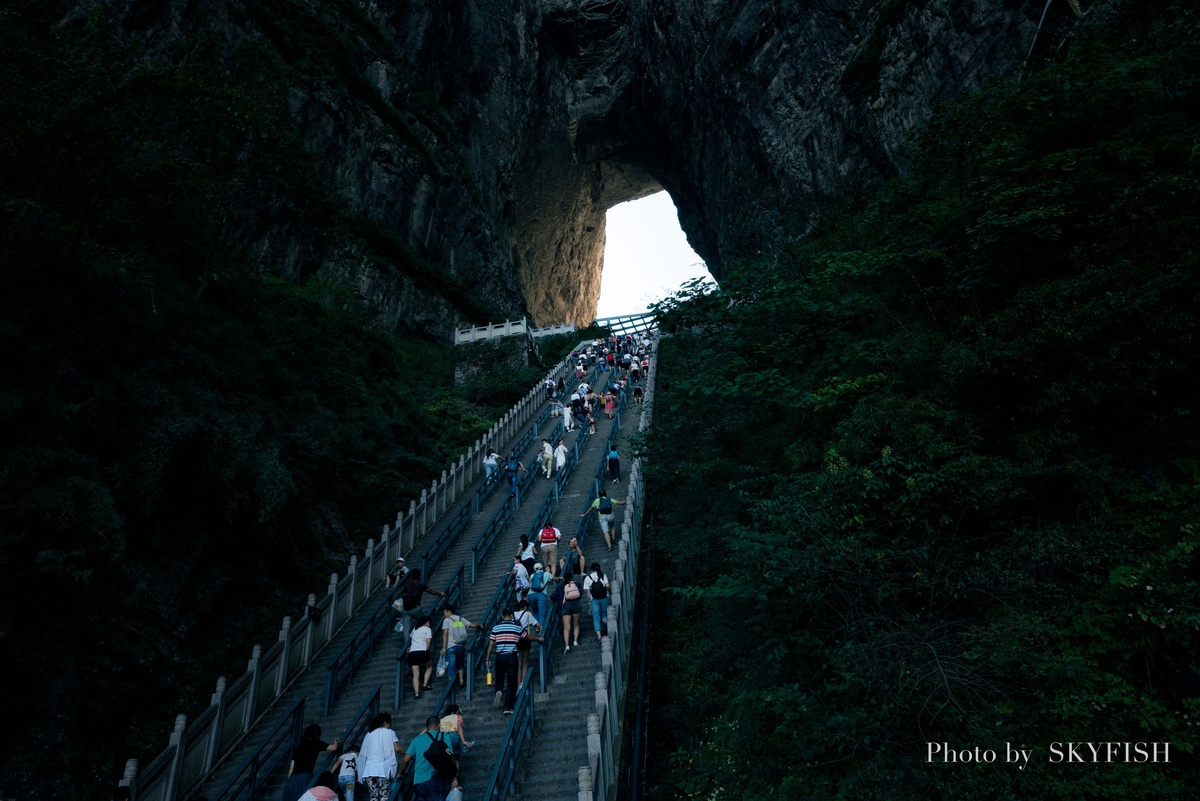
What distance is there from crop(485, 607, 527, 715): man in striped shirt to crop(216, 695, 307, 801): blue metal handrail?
2.86m

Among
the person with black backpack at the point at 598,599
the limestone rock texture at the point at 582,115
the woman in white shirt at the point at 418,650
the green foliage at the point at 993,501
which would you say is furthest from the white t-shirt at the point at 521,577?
the limestone rock texture at the point at 582,115

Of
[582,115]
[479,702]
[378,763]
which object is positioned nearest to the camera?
[378,763]

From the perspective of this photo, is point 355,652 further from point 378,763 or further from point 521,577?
point 378,763

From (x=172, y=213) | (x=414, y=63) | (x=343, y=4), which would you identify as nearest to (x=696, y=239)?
(x=414, y=63)

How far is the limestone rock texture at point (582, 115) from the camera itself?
1065 inches

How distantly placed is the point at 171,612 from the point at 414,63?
1924 inches

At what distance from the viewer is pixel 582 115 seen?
198ft

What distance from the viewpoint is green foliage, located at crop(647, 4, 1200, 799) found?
510 centimetres

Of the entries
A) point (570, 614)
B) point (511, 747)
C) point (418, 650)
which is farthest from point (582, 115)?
point (511, 747)

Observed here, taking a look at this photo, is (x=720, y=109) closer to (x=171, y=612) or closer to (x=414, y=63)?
(x=414, y=63)

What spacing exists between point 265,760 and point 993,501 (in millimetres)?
9342

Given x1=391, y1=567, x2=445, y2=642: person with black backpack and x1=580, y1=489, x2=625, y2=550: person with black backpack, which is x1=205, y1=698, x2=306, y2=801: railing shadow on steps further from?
x1=580, y1=489, x2=625, y2=550: person with black backpack

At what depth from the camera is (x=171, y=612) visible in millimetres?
9906

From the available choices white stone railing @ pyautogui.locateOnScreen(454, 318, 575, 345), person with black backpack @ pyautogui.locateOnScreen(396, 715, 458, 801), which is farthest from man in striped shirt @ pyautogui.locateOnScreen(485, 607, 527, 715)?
white stone railing @ pyautogui.locateOnScreen(454, 318, 575, 345)
